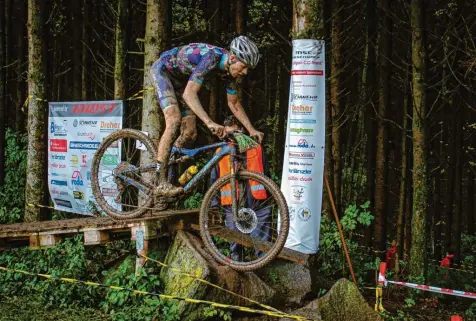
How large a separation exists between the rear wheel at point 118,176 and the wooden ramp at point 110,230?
19cm

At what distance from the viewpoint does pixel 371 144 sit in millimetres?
16797

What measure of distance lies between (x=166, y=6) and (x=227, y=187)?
3.13m

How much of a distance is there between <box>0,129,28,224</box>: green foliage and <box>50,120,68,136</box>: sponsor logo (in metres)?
1.87

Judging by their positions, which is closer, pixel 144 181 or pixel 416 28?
pixel 144 181

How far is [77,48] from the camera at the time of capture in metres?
18.3

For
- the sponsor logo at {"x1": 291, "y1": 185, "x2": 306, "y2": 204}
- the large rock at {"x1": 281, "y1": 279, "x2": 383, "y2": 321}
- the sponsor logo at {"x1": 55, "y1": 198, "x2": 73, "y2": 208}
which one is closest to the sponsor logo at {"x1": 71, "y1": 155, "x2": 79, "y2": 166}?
the sponsor logo at {"x1": 55, "y1": 198, "x2": 73, "y2": 208}

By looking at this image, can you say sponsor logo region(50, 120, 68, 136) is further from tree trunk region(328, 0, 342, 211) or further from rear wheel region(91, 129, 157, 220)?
tree trunk region(328, 0, 342, 211)

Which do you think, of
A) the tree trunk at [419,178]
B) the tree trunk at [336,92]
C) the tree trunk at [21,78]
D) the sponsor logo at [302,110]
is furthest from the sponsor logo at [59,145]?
the tree trunk at [21,78]

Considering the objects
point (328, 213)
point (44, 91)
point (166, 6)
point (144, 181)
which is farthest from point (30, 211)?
point (328, 213)

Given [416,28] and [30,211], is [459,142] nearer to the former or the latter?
[416,28]

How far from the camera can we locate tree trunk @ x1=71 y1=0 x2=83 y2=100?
59.9ft

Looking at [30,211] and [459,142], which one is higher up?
[459,142]

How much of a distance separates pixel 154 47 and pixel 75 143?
251cm

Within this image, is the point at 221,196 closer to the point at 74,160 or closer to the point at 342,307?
the point at 342,307
